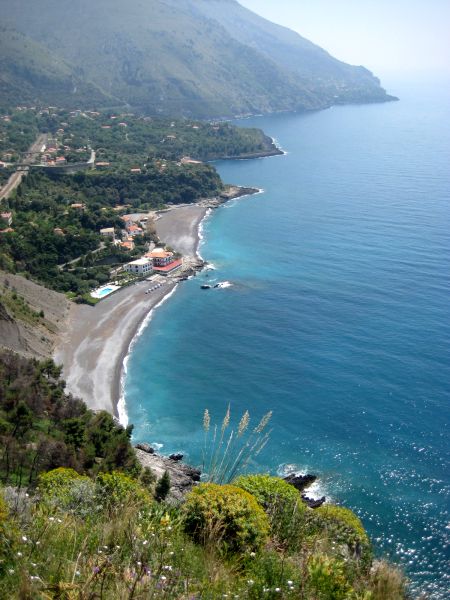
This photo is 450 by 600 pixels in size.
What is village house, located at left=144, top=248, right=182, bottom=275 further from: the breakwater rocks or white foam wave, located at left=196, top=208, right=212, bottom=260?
the breakwater rocks

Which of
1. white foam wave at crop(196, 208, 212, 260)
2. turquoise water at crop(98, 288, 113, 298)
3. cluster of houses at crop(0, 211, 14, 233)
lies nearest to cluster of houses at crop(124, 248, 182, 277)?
white foam wave at crop(196, 208, 212, 260)

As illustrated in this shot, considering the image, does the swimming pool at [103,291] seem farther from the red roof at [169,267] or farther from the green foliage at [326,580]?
the green foliage at [326,580]

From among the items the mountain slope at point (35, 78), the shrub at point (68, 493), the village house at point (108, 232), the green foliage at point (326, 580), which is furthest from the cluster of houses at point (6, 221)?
the mountain slope at point (35, 78)

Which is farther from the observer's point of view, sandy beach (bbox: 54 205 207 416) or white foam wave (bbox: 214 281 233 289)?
white foam wave (bbox: 214 281 233 289)

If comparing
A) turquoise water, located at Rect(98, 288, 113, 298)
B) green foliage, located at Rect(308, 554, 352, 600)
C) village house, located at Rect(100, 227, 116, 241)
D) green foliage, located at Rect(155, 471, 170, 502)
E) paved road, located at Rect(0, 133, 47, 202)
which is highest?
paved road, located at Rect(0, 133, 47, 202)

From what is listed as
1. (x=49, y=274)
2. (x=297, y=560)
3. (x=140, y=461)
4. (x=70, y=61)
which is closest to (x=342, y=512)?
(x=297, y=560)
